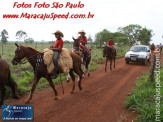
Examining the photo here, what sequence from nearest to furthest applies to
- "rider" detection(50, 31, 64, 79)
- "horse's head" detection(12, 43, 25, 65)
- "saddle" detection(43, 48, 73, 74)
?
"horse's head" detection(12, 43, 25, 65) < "saddle" detection(43, 48, 73, 74) < "rider" detection(50, 31, 64, 79)

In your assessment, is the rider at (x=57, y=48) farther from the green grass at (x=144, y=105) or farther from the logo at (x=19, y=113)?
the green grass at (x=144, y=105)

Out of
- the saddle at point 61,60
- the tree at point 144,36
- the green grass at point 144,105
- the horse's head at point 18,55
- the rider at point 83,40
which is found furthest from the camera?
the tree at point 144,36

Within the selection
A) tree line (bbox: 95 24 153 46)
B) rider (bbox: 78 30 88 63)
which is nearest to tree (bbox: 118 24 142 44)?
tree line (bbox: 95 24 153 46)

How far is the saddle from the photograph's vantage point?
18.6 feet

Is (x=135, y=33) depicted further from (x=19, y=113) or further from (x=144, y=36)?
(x=19, y=113)

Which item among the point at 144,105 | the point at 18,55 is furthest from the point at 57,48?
the point at 144,105

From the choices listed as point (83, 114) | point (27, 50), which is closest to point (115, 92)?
point (83, 114)

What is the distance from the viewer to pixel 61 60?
5984 millimetres

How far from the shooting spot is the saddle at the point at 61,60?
5660 millimetres

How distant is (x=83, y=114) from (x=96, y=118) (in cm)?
47

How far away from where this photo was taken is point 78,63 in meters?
6.97

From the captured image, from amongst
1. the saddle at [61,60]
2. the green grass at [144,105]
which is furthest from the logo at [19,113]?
the green grass at [144,105]

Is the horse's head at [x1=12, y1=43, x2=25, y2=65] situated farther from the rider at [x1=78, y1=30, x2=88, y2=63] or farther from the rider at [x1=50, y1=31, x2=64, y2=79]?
the rider at [x1=78, y1=30, x2=88, y2=63]

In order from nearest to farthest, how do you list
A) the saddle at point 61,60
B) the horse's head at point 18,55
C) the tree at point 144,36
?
the horse's head at point 18,55 → the saddle at point 61,60 → the tree at point 144,36
